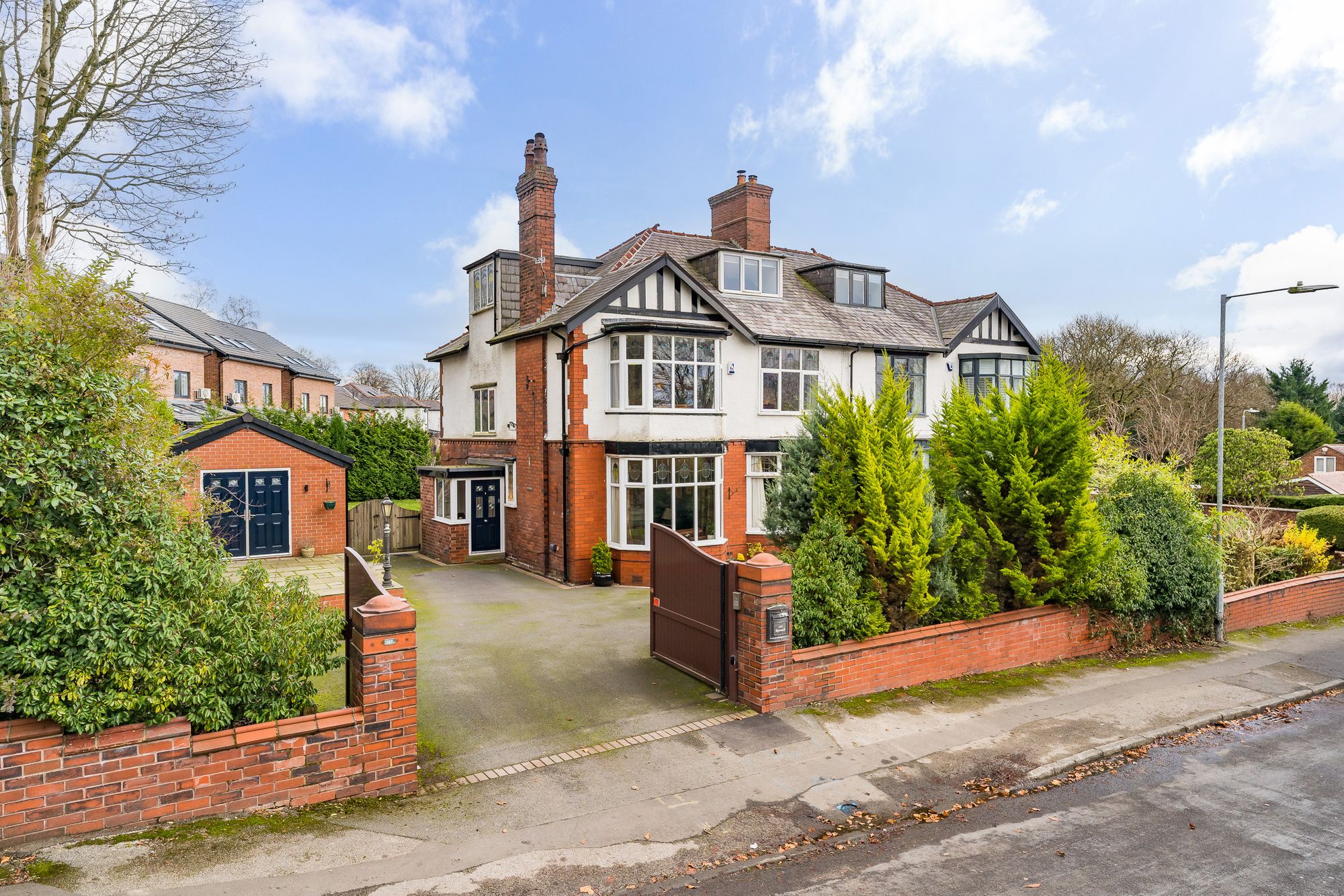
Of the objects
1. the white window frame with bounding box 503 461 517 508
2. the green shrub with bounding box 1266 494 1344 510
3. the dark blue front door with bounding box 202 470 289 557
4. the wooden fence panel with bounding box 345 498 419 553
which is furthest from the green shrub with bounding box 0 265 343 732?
the green shrub with bounding box 1266 494 1344 510

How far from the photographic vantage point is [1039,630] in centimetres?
1245

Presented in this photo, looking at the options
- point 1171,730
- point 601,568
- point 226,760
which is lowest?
point 1171,730

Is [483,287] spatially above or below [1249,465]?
above

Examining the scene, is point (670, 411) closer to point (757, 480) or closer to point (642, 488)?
point (642, 488)

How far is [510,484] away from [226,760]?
15247mm

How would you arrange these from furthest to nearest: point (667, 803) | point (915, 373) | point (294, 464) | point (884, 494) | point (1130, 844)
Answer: point (915, 373), point (294, 464), point (884, 494), point (667, 803), point (1130, 844)

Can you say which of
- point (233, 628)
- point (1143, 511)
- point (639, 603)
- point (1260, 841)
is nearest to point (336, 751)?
point (233, 628)

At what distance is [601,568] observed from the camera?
18328mm

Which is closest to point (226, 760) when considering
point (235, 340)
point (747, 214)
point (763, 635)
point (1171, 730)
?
point (763, 635)

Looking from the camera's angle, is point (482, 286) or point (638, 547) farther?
point (482, 286)

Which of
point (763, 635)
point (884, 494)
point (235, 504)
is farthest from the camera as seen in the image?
point (235, 504)

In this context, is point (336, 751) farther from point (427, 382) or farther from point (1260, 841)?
point (427, 382)

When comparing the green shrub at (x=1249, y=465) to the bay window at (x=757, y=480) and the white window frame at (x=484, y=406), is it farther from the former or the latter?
the white window frame at (x=484, y=406)

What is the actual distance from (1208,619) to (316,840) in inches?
594
